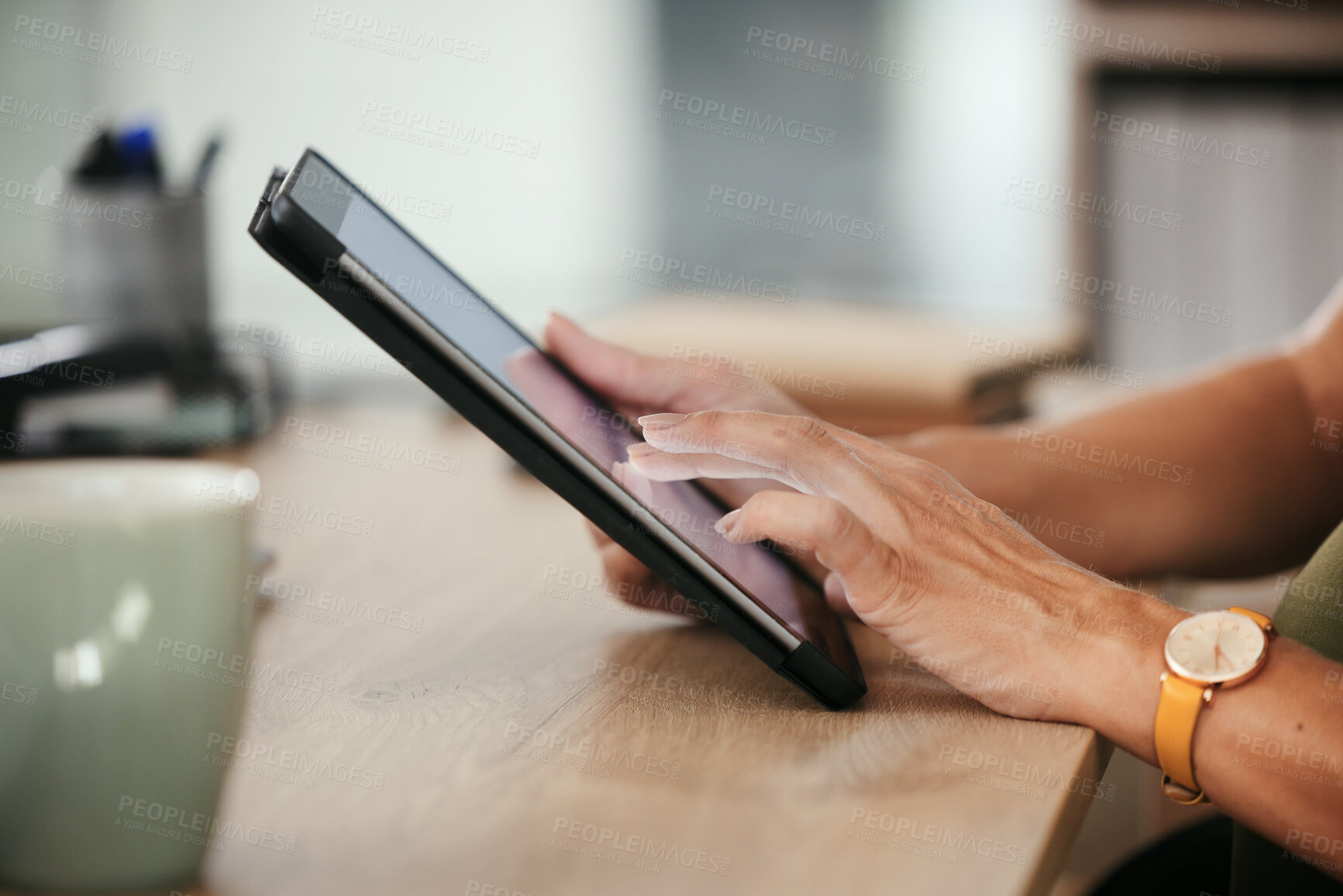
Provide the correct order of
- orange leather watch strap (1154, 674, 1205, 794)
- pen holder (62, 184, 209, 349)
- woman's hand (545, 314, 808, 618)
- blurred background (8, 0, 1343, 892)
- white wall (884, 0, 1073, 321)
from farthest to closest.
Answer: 1. white wall (884, 0, 1073, 321)
2. blurred background (8, 0, 1343, 892)
3. pen holder (62, 184, 209, 349)
4. woman's hand (545, 314, 808, 618)
5. orange leather watch strap (1154, 674, 1205, 794)

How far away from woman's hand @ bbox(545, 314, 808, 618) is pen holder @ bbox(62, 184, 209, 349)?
0.49 meters

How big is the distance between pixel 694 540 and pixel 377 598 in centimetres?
22

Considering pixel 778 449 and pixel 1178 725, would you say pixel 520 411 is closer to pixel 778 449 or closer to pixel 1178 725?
pixel 778 449

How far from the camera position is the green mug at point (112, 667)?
1.03ft

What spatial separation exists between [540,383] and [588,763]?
0.63 feet

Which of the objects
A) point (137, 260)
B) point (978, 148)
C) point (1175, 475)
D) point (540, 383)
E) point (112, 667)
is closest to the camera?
point (112, 667)

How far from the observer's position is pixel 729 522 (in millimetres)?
468

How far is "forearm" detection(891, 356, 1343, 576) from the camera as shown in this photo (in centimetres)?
67

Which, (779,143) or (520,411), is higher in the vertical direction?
A: (520,411)

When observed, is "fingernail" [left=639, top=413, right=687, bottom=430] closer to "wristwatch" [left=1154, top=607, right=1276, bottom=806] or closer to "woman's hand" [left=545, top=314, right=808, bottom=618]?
"woman's hand" [left=545, top=314, right=808, bottom=618]

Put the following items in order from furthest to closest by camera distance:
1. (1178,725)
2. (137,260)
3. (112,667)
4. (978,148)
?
1. (978,148)
2. (137,260)
3. (1178,725)
4. (112,667)

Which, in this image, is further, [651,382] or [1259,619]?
[651,382]

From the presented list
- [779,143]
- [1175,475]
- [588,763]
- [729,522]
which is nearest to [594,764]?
[588,763]

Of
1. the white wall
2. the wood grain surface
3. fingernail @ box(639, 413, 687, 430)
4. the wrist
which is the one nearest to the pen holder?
the wood grain surface
